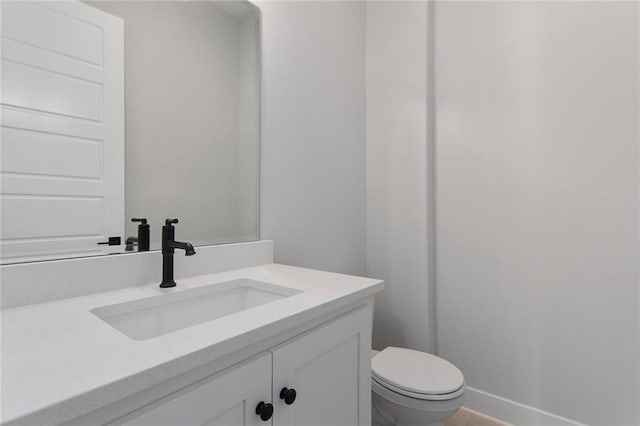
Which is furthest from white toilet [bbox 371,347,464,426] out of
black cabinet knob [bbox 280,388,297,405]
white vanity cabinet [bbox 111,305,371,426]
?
black cabinet knob [bbox 280,388,297,405]

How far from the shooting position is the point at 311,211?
170 centimetres

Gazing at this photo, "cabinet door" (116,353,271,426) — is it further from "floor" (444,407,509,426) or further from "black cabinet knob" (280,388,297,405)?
"floor" (444,407,509,426)

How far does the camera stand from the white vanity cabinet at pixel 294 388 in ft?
1.83

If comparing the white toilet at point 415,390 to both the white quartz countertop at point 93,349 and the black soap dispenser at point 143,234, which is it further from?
the black soap dispenser at point 143,234

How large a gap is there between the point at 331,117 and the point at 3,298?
4.93ft

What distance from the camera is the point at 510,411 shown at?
1.62 metres

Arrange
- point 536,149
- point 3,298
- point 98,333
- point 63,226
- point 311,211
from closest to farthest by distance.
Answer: point 98,333 < point 3,298 < point 63,226 < point 536,149 < point 311,211

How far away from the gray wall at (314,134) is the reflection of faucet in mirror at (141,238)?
1.63 feet

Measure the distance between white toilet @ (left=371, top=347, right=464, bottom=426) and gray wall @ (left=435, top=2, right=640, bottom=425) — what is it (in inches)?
18.8

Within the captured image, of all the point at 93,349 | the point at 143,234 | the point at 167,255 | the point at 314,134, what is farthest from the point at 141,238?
the point at 314,134

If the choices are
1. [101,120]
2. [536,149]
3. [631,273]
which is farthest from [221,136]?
[631,273]

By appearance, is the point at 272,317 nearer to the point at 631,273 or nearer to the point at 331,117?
the point at 331,117

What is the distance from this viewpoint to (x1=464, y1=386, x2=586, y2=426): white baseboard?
1.52 m

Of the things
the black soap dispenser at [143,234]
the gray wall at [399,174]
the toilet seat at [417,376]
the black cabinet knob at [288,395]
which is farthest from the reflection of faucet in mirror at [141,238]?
the gray wall at [399,174]
